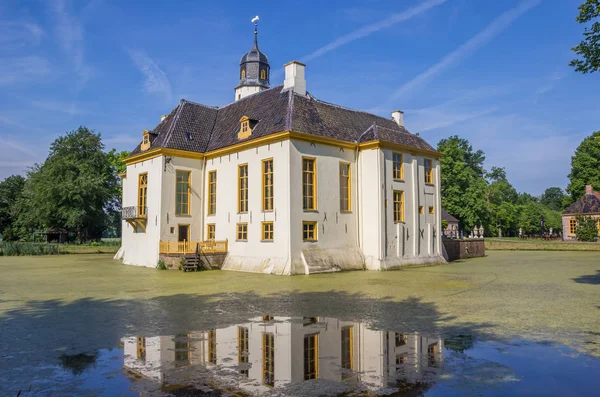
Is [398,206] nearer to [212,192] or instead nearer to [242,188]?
[242,188]

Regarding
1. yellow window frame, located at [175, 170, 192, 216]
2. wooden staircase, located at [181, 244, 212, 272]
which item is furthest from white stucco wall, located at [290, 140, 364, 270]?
yellow window frame, located at [175, 170, 192, 216]

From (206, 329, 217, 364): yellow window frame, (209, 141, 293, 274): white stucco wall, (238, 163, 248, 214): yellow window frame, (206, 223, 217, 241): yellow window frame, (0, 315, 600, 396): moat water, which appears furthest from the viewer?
(206, 223, 217, 241): yellow window frame

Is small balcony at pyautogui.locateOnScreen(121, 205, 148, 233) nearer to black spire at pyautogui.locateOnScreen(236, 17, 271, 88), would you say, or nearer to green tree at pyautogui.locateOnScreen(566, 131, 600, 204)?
black spire at pyautogui.locateOnScreen(236, 17, 271, 88)

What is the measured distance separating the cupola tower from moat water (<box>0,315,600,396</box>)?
31.8 metres

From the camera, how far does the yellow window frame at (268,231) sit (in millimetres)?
21719

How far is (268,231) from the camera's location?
2197cm

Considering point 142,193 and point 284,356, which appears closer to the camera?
point 284,356

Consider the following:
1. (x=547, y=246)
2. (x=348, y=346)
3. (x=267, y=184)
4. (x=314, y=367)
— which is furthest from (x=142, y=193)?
(x=547, y=246)

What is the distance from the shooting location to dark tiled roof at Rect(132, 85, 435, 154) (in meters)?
22.9

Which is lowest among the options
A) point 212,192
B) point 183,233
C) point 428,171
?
point 183,233

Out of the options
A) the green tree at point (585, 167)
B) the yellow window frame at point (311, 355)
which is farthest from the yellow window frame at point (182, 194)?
the green tree at point (585, 167)

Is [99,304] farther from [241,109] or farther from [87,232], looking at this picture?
[87,232]

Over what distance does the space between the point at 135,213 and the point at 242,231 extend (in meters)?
6.96

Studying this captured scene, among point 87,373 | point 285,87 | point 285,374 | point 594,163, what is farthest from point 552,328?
point 594,163
